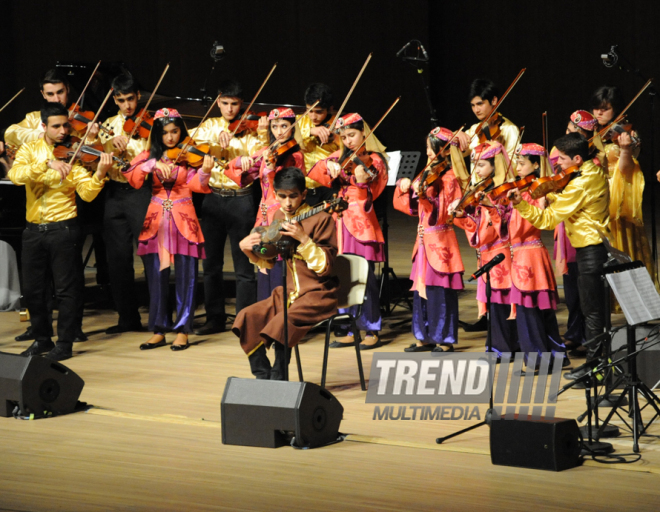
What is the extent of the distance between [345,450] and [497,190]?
1501 millimetres

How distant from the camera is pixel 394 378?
4727 mm

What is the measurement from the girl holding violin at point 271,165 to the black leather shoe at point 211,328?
21.4 inches

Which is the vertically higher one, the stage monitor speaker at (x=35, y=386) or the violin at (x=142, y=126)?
the violin at (x=142, y=126)

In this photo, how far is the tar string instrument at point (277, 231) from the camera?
12.5 ft

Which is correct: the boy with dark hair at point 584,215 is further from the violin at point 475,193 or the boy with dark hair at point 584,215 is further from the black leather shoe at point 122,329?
the black leather shoe at point 122,329

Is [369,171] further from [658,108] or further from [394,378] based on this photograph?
[658,108]

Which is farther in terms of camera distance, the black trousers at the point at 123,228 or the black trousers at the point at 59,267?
the black trousers at the point at 123,228

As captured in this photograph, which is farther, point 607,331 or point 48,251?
point 48,251

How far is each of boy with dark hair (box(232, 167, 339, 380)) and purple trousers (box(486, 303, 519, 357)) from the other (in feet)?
3.42

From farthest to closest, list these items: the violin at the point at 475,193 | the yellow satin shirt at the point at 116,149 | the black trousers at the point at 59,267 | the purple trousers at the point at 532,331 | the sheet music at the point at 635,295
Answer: the yellow satin shirt at the point at 116,149, the black trousers at the point at 59,267, the purple trousers at the point at 532,331, the violin at the point at 475,193, the sheet music at the point at 635,295

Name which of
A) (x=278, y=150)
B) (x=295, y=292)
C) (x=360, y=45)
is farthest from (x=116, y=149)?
(x=360, y=45)

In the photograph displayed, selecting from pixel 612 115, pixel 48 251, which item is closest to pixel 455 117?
pixel 612 115

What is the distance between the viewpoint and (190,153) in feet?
17.8

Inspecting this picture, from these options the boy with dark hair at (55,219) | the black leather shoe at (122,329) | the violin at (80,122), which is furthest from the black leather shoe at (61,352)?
the violin at (80,122)
